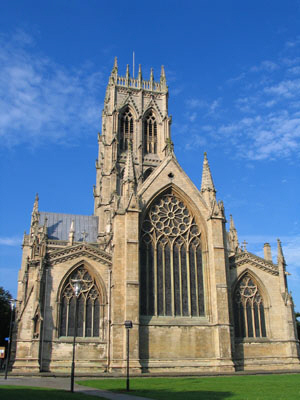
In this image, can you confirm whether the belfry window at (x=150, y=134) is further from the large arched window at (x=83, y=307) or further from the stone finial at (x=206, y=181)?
the large arched window at (x=83, y=307)

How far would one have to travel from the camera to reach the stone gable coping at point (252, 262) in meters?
40.0

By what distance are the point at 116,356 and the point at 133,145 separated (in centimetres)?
3412

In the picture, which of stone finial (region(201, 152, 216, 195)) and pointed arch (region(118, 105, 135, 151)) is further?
pointed arch (region(118, 105, 135, 151))

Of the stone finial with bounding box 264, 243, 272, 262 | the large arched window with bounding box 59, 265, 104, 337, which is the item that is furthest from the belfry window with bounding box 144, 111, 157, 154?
the large arched window with bounding box 59, 265, 104, 337

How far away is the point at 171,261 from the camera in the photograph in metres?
Result: 37.6

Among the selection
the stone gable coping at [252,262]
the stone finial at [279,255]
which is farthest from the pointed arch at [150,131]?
the stone gable coping at [252,262]

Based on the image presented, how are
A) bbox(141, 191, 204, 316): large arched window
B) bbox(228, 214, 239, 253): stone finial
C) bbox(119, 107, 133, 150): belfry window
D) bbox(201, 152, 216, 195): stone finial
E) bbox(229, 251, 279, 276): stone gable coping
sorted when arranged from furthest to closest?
bbox(119, 107, 133, 150): belfry window → bbox(228, 214, 239, 253): stone finial → bbox(201, 152, 216, 195): stone finial → bbox(229, 251, 279, 276): stone gable coping → bbox(141, 191, 204, 316): large arched window

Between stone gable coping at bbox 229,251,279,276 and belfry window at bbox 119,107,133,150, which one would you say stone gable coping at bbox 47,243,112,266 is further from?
belfry window at bbox 119,107,133,150

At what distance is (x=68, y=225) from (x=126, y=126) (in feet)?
58.2

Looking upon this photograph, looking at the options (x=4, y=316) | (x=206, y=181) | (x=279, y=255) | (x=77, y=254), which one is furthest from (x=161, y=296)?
(x=4, y=316)

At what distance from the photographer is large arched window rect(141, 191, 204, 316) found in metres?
36.3

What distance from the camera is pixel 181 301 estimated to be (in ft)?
120

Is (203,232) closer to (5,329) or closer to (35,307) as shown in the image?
(35,307)

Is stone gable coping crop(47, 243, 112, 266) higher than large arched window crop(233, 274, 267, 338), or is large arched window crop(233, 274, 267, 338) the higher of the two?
stone gable coping crop(47, 243, 112, 266)
